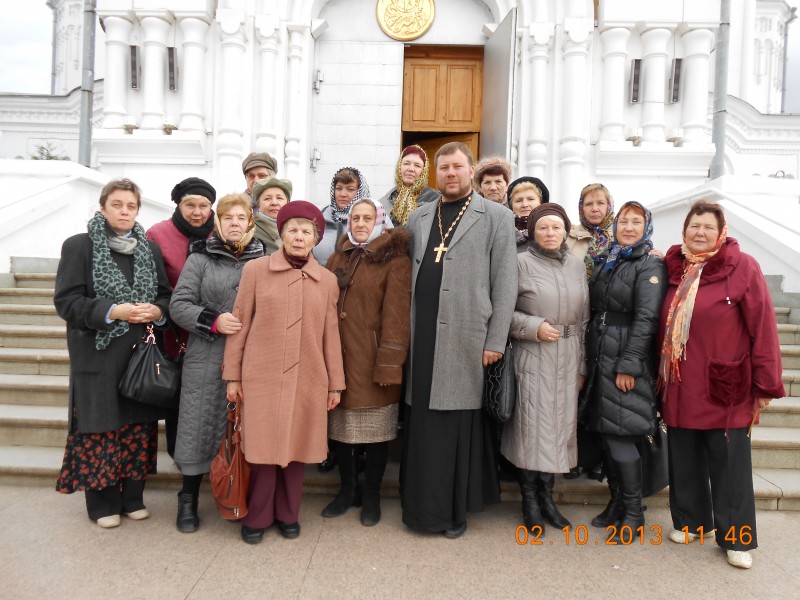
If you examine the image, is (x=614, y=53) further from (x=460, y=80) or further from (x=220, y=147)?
(x=220, y=147)

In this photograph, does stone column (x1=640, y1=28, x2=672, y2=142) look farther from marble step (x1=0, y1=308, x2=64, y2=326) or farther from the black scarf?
marble step (x1=0, y1=308, x2=64, y2=326)

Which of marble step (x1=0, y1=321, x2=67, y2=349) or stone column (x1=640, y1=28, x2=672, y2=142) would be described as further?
stone column (x1=640, y1=28, x2=672, y2=142)

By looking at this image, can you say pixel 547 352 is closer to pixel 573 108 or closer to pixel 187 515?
pixel 187 515

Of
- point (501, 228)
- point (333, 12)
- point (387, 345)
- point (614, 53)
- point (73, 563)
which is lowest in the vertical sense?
point (73, 563)

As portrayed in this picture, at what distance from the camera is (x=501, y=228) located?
2832 mm

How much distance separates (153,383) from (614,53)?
7049 millimetres

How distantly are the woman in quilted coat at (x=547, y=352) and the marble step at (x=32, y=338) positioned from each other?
3678 mm

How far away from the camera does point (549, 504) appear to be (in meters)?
2.97

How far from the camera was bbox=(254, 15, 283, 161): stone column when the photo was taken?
718 centimetres

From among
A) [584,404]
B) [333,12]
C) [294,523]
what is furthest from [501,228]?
[333,12]

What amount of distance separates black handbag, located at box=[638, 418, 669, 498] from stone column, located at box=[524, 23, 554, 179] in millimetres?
4826

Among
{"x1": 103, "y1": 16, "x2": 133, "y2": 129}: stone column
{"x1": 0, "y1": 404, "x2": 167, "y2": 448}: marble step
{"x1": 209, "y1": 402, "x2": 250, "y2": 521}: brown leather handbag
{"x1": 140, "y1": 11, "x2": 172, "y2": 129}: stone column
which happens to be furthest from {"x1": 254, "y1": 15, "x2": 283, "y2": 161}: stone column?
{"x1": 209, "y1": 402, "x2": 250, "y2": 521}: brown leather handbag

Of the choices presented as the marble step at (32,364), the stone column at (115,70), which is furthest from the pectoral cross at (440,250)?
the stone column at (115,70)

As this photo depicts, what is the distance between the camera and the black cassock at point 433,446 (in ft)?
9.15
